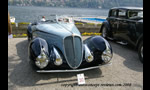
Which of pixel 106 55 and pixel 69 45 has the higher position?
pixel 69 45

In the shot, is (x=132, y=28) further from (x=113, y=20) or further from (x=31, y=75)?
(x=31, y=75)

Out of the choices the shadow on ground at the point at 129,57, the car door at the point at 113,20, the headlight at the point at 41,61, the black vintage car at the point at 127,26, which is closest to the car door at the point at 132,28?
the black vintage car at the point at 127,26

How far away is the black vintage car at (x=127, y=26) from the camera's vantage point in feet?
19.5

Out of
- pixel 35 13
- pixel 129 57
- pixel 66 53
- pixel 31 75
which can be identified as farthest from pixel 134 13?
pixel 35 13

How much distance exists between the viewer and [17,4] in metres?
119

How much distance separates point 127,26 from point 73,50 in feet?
12.2

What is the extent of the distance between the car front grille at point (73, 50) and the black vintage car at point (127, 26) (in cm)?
261

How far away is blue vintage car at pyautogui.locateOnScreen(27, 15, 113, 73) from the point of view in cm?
379

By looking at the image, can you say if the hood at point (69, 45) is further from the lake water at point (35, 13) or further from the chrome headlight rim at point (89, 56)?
the lake water at point (35, 13)

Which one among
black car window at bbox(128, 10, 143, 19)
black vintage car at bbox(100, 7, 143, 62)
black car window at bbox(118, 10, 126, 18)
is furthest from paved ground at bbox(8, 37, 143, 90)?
black car window at bbox(118, 10, 126, 18)

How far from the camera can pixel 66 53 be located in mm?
4086

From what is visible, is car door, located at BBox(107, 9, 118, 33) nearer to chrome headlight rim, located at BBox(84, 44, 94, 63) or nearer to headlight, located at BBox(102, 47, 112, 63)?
headlight, located at BBox(102, 47, 112, 63)

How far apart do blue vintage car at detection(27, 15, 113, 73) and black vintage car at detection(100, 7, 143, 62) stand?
1.97 metres

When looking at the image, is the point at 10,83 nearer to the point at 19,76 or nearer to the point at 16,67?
the point at 19,76
